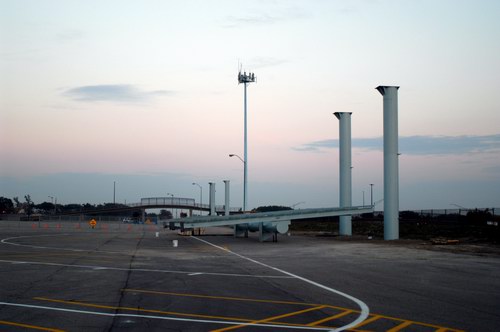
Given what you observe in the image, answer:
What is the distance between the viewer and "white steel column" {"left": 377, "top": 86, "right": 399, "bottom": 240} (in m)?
44.3

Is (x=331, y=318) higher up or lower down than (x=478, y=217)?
lower down

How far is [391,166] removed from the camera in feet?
145

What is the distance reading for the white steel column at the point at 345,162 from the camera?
5644 cm

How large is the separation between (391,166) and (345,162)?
1281 centimetres

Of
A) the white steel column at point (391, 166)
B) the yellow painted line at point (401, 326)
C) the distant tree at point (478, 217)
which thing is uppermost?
the white steel column at point (391, 166)

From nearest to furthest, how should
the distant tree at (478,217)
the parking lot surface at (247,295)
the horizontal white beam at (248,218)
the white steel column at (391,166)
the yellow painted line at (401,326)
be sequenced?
the yellow painted line at (401,326), the parking lot surface at (247,295), the white steel column at (391,166), the horizontal white beam at (248,218), the distant tree at (478,217)

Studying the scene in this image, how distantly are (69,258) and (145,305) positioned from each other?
15583 mm

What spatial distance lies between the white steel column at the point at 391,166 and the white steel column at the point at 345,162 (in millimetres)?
11491

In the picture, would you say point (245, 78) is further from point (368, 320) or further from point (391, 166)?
point (368, 320)

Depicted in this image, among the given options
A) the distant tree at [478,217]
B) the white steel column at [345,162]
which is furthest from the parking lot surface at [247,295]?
the distant tree at [478,217]

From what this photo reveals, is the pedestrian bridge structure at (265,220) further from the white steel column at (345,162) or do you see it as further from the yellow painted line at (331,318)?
the yellow painted line at (331,318)

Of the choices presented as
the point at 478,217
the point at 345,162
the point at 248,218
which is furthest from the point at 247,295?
the point at 478,217

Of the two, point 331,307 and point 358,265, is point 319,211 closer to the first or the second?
point 358,265

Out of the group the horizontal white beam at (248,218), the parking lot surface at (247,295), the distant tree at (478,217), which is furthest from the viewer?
the distant tree at (478,217)
